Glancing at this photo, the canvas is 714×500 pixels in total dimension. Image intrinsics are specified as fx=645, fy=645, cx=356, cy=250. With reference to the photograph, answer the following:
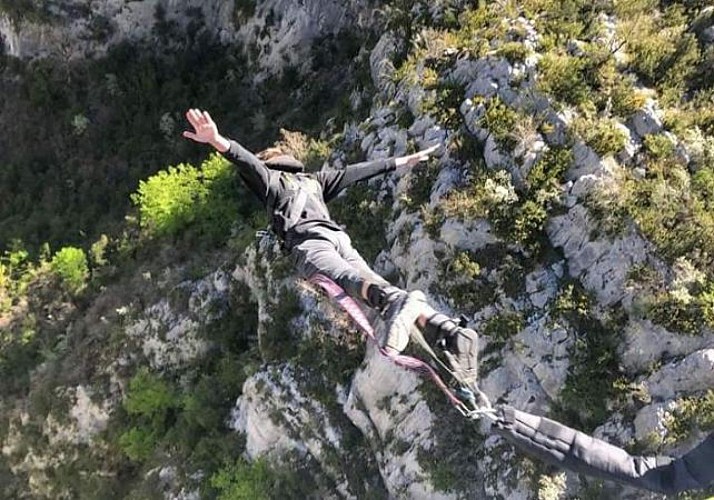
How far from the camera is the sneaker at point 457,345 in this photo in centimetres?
693

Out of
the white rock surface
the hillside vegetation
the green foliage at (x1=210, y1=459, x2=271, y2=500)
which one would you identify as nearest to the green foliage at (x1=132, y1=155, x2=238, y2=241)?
the hillside vegetation

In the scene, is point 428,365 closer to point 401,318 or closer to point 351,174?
point 401,318

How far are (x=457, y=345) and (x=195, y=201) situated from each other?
1340cm

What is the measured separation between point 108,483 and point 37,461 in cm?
263

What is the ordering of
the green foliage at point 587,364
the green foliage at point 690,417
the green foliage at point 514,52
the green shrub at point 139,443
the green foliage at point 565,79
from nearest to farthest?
the green foliage at point 690,417
the green foliage at point 587,364
the green foliage at point 565,79
the green foliage at point 514,52
the green shrub at point 139,443

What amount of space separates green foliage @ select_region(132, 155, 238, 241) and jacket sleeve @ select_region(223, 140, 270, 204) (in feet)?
33.0

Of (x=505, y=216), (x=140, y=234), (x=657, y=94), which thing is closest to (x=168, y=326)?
(x=140, y=234)

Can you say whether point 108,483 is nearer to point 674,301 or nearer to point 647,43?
point 674,301

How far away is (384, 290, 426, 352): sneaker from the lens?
6.73 m

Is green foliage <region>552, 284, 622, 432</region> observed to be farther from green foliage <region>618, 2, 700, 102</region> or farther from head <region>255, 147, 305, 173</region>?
head <region>255, 147, 305, 173</region>

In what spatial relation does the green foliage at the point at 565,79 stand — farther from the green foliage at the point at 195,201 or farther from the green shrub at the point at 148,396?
the green shrub at the point at 148,396

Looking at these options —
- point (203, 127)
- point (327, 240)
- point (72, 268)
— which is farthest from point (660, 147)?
point (72, 268)

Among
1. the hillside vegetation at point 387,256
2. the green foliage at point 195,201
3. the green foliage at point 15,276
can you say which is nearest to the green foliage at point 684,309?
the hillside vegetation at point 387,256

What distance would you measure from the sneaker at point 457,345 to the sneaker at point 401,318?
278 millimetres
